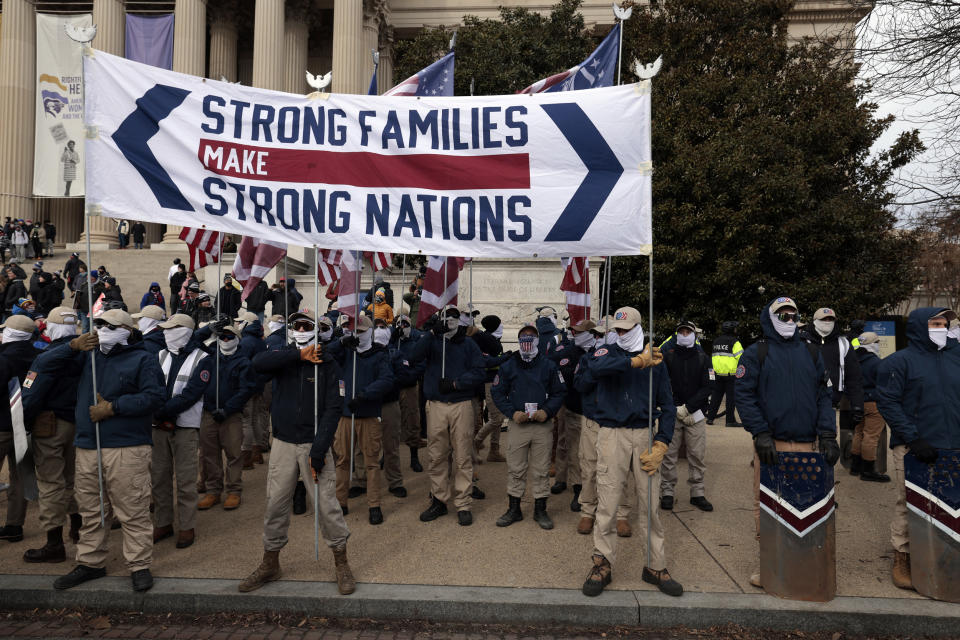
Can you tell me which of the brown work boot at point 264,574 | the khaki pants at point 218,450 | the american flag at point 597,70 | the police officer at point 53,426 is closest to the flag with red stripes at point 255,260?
the khaki pants at point 218,450

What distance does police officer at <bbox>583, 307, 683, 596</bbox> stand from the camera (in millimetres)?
5012

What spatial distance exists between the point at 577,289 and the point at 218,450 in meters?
5.32

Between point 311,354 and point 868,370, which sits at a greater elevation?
point 311,354

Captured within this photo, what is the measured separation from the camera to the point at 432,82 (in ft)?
24.8

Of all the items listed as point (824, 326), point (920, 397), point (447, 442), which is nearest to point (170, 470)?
point (447, 442)

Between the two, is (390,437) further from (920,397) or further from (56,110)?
(56,110)

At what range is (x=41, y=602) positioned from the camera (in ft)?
16.0

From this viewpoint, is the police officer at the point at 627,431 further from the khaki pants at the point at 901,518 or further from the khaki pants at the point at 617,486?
the khaki pants at the point at 901,518

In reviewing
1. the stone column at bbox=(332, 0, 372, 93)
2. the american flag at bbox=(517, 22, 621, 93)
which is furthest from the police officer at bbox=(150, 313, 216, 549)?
the stone column at bbox=(332, 0, 372, 93)

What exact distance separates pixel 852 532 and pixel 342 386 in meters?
5.50

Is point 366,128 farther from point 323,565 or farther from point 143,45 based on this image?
point 143,45

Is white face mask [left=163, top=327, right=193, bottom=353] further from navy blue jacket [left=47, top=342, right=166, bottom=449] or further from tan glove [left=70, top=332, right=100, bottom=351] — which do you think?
tan glove [left=70, top=332, right=100, bottom=351]

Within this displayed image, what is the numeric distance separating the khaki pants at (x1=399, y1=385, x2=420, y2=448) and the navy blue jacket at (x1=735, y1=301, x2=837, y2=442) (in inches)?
210

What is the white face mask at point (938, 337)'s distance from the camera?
513cm
